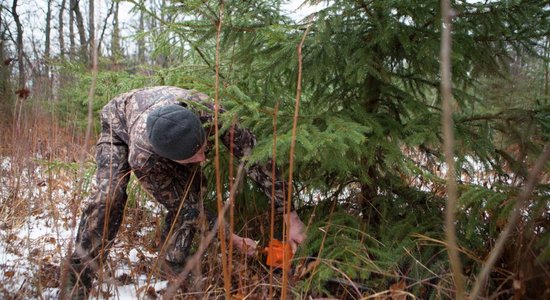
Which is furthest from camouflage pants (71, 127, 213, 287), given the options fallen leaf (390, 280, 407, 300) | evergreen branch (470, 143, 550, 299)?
evergreen branch (470, 143, 550, 299)

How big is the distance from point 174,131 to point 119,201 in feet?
2.64

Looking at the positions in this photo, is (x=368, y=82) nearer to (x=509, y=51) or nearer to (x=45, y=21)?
(x=509, y=51)

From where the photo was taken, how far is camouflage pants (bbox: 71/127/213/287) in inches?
91.1

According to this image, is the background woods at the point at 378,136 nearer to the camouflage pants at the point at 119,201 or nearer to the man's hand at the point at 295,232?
the man's hand at the point at 295,232

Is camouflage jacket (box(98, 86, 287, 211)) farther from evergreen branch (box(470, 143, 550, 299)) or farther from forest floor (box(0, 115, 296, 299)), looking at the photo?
evergreen branch (box(470, 143, 550, 299))

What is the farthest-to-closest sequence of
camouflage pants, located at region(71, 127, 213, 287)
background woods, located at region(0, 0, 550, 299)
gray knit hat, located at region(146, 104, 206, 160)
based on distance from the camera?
1. camouflage pants, located at region(71, 127, 213, 287)
2. gray knit hat, located at region(146, 104, 206, 160)
3. background woods, located at region(0, 0, 550, 299)

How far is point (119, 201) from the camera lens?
8.16ft

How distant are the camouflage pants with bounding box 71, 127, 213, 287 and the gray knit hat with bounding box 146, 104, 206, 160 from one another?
8.9 inches

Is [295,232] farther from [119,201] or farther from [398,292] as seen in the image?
[119,201]

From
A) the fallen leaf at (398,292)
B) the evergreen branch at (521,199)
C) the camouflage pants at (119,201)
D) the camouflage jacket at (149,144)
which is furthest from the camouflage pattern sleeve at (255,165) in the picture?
the evergreen branch at (521,199)

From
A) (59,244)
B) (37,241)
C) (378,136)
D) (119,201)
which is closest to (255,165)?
(378,136)

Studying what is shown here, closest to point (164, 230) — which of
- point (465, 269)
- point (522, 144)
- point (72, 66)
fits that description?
point (72, 66)

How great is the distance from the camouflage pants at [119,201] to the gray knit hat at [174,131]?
0.23m

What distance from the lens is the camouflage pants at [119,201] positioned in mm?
2314
